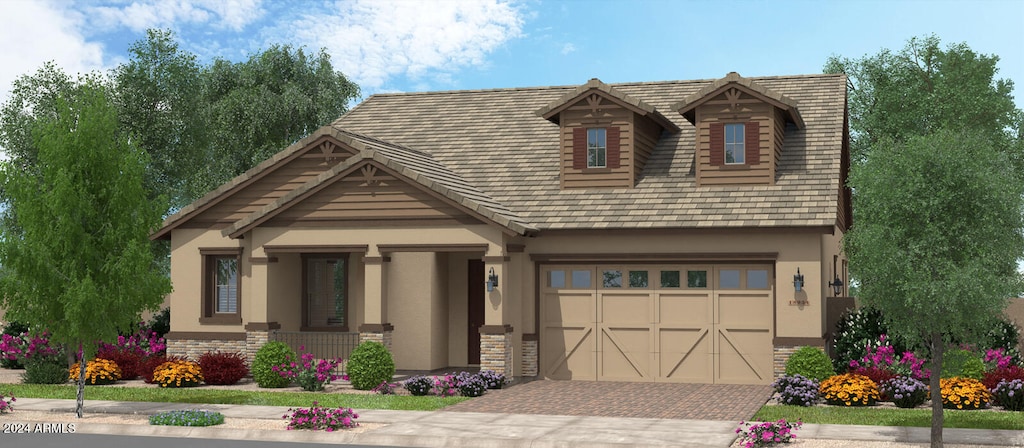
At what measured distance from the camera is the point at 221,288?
2608cm

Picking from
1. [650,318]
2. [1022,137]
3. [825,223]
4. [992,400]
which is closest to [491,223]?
[650,318]

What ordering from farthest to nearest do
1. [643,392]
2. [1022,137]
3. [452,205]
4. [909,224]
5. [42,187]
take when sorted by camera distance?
[1022,137] → [452,205] → [643,392] → [42,187] → [909,224]

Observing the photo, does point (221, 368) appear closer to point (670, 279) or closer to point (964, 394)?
point (670, 279)

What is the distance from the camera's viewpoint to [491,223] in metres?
22.5

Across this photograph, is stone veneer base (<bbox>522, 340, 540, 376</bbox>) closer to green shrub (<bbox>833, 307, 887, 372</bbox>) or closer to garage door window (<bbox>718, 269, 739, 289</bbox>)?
garage door window (<bbox>718, 269, 739, 289</bbox>)

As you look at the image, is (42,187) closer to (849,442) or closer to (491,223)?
(491,223)

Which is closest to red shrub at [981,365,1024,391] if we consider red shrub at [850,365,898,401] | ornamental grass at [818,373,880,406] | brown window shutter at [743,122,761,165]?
red shrub at [850,365,898,401]

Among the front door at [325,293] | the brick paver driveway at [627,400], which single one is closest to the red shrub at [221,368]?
the front door at [325,293]

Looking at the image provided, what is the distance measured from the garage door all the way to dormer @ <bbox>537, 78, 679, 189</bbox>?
98.0 inches

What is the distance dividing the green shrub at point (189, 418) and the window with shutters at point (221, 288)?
8.47 meters

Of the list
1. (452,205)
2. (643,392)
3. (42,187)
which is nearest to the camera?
(42,187)

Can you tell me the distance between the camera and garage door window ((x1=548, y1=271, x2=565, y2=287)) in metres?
24.1

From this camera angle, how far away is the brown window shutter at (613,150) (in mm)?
25109

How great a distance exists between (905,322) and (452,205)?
10615mm
